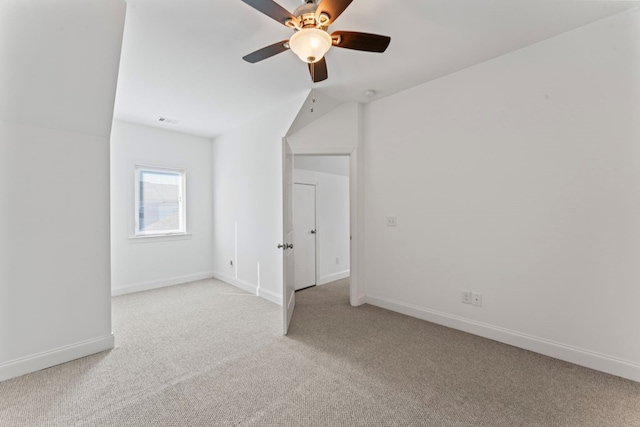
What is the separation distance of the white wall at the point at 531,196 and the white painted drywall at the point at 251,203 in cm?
145

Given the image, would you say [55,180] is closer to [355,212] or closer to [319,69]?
[319,69]

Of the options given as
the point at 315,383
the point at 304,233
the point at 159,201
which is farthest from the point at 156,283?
the point at 315,383

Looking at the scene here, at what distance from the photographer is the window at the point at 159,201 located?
14.4 feet

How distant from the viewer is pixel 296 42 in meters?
1.60

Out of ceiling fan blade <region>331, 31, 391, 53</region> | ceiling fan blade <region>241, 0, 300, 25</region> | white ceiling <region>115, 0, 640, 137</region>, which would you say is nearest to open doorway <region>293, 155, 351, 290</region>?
white ceiling <region>115, 0, 640, 137</region>

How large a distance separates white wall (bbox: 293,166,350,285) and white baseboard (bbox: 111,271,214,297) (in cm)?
209

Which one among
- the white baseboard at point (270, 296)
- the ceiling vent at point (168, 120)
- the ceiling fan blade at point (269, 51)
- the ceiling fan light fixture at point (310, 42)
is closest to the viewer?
the ceiling fan light fixture at point (310, 42)

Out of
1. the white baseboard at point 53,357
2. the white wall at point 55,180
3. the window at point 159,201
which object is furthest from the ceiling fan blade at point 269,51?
the window at point 159,201

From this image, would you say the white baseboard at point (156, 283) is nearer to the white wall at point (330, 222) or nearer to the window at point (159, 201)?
the window at point (159, 201)

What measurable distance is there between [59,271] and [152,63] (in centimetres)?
193

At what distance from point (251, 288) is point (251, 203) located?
126 centimetres

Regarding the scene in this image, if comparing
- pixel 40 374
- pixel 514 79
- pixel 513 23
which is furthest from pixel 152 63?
pixel 514 79

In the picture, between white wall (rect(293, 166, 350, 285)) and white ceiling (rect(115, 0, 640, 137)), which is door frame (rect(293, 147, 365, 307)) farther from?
white wall (rect(293, 166, 350, 285))

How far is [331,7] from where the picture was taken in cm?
148
